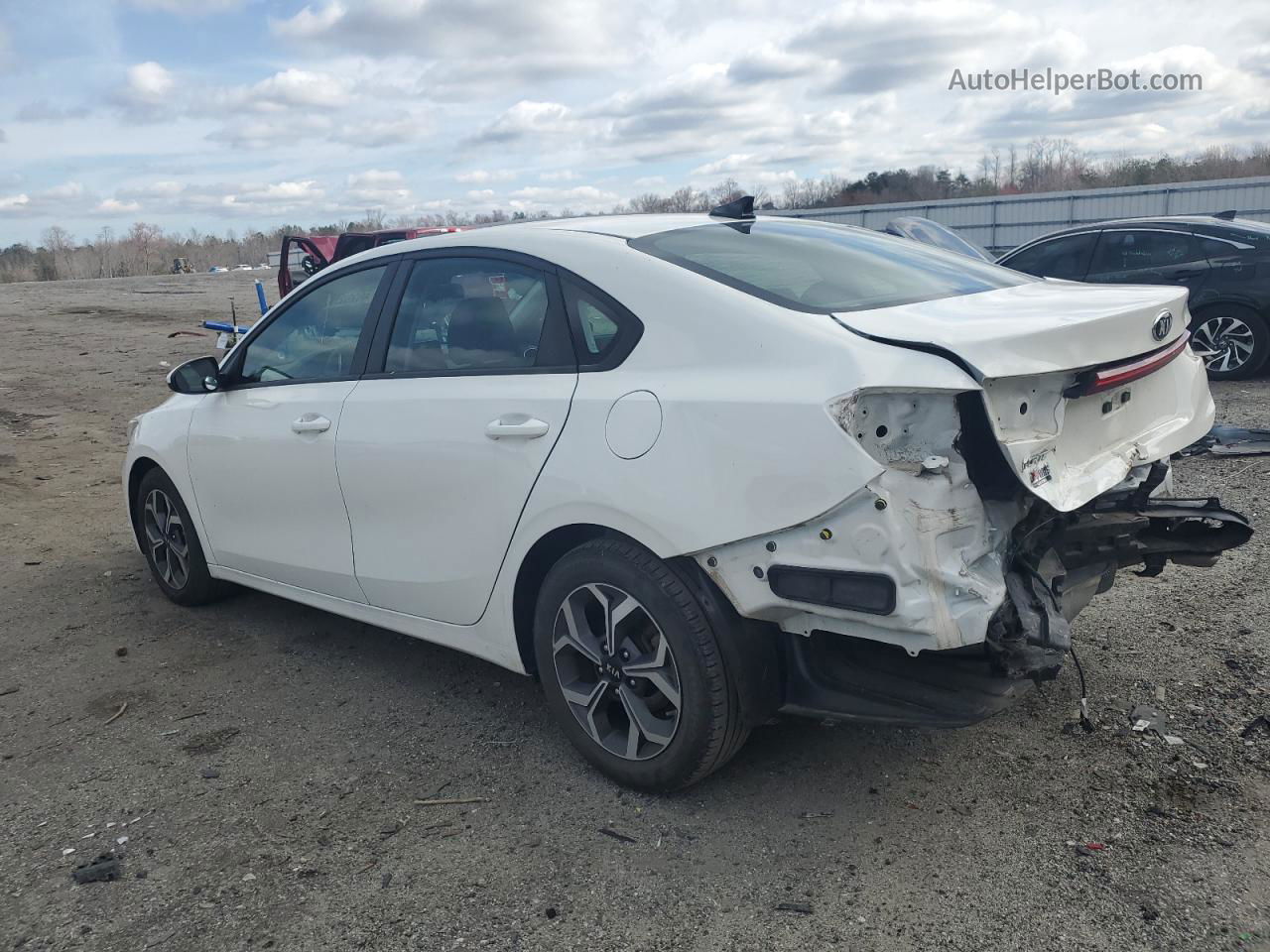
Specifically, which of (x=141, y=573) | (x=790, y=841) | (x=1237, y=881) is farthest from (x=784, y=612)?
→ (x=141, y=573)

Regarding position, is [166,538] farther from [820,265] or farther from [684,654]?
[820,265]

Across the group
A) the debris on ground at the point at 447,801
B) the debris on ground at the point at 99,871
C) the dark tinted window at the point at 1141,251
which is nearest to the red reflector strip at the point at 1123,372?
the debris on ground at the point at 447,801

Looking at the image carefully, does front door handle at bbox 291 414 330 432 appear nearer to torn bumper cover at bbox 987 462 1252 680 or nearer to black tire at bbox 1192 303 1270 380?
torn bumper cover at bbox 987 462 1252 680

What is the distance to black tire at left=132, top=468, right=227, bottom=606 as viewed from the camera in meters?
5.08

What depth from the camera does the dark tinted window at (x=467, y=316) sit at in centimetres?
350

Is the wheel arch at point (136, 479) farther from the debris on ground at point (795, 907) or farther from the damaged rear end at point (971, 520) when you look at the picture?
the debris on ground at point (795, 907)

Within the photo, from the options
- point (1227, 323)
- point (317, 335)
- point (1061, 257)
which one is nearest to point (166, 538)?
point (317, 335)

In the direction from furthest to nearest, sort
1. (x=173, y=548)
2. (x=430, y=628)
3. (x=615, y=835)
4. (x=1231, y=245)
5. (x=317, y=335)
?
1. (x=1231, y=245)
2. (x=173, y=548)
3. (x=317, y=335)
4. (x=430, y=628)
5. (x=615, y=835)

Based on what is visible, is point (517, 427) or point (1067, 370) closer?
point (1067, 370)

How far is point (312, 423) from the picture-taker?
13.4 feet

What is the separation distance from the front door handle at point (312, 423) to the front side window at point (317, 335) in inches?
6.8

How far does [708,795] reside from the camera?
3277mm

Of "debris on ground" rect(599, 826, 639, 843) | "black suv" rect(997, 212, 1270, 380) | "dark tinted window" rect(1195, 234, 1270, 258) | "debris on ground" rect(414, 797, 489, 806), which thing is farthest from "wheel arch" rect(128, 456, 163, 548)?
"dark tinted window" rect(1195, 234, 1270, 258)

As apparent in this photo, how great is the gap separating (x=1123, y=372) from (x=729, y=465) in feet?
4.03
